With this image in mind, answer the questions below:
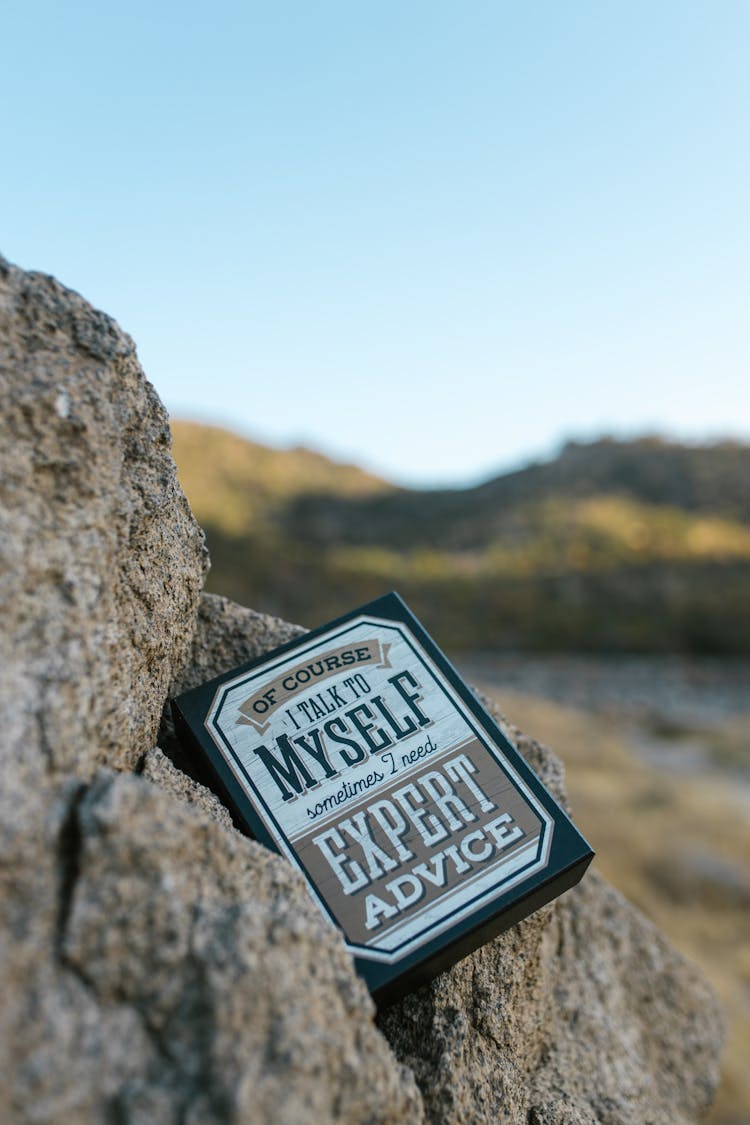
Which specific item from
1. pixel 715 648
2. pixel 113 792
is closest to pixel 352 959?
pixel 113 792

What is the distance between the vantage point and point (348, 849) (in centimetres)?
227

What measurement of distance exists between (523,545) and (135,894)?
→ 29.6 meters

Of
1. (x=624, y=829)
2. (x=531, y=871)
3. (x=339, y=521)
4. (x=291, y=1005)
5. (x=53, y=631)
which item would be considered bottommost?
(x=339, y=521)

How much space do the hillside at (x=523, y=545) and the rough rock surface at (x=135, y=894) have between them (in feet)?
54.5

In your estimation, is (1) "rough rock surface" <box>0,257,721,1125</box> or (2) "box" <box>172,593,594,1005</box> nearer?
(1) "rough rock surface" <box>0,257,721,1125</box>

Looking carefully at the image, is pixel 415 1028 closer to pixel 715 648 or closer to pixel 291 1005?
pixel 291 1005

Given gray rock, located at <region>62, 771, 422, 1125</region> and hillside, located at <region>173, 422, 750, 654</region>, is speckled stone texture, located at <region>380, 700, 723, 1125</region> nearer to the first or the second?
gray rock, located at <region>62, 771, 422, 1125</region>

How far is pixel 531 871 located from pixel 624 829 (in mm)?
5175

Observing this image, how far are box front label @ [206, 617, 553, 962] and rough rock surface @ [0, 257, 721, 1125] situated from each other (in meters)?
0.20

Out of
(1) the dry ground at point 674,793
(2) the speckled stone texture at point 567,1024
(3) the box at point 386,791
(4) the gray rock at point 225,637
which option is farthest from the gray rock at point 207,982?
(1) the dry ground at point 674,793

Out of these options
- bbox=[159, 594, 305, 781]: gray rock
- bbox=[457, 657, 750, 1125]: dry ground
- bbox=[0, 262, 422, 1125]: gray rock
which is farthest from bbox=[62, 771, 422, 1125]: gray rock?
bbox=[457, 657, 750, 1125]: dry ground

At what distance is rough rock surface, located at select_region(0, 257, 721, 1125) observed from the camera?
1.54 m

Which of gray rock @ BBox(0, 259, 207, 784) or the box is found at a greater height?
gray rock @ BBox(0, 259, 207, 784)

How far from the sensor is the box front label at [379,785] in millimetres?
2193
